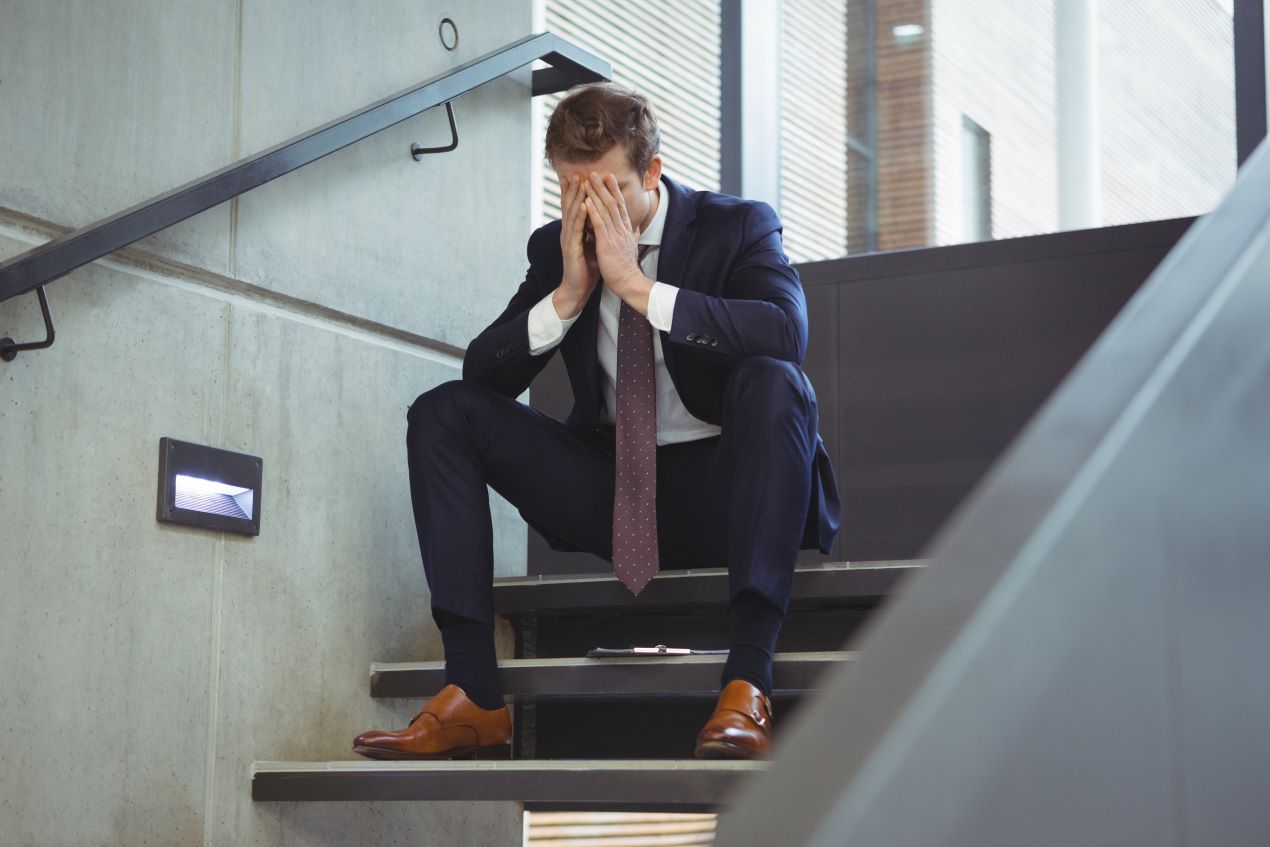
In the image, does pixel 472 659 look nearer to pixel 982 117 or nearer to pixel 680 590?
pixel 680 590

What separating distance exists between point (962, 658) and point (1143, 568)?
0.32 metres

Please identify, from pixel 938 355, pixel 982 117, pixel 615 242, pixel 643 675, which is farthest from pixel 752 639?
pixel 982 117

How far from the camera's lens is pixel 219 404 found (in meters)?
2.32

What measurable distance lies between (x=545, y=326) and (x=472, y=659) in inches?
21.6

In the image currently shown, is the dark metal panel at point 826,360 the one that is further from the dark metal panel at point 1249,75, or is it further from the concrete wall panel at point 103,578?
the concrete wall panel at point 103,578

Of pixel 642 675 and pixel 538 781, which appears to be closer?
pixel 538 781

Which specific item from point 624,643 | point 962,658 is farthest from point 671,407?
point 962,658

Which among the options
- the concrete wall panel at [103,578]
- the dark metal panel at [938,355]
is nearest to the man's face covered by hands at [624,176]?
the concrete wall panel at [103,578]

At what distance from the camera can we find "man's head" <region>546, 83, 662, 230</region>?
231 centimetres

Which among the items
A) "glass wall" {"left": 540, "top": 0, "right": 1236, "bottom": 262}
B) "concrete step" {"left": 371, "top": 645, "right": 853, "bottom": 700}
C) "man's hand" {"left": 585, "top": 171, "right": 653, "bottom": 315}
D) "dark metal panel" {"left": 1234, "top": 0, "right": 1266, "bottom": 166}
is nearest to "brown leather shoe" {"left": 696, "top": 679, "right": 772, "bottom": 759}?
"concrete step" {"left": 371, "top": 645, "right": 853, "bottom": 700}

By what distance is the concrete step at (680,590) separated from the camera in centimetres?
230

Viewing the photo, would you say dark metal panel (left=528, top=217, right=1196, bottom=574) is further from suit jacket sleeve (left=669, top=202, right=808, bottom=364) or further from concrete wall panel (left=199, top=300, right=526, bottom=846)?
suit jacket sleeve (left=669, top=202, right=808, bottom=364)

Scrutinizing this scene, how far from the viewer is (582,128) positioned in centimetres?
232

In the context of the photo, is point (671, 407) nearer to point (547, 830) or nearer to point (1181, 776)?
point (1181, 776)
